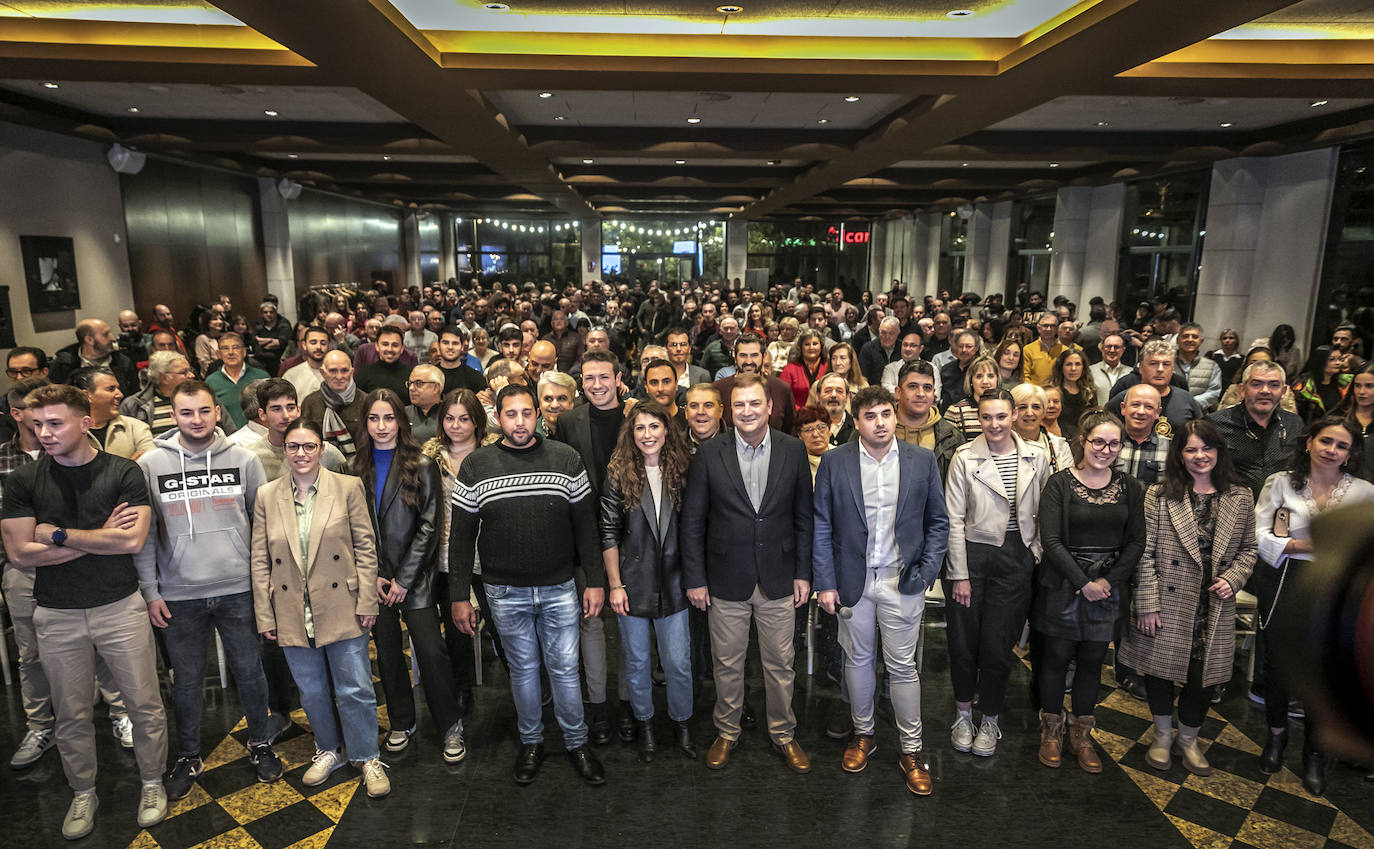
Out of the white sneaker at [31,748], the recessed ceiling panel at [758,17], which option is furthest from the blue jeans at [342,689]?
the recessed ceiling panel at [758,17]

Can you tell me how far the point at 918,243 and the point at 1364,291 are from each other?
53.9 ft

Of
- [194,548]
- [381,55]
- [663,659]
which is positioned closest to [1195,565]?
[663,659]

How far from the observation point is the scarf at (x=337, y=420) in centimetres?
440

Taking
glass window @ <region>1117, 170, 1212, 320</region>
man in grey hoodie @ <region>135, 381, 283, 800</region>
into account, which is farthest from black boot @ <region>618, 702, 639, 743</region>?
glass window @ <region>1117, 170, 1212, 320</region>

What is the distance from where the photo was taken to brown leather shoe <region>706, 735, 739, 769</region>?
3.67m

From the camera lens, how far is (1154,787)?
3555 millimetres

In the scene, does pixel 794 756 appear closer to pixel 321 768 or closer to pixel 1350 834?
pixel 321 768

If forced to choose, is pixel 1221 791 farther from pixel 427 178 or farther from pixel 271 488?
pixel 427 178

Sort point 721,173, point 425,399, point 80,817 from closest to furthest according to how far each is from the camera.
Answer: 1. point 80,817
2. point 425,399
3. point 721,173

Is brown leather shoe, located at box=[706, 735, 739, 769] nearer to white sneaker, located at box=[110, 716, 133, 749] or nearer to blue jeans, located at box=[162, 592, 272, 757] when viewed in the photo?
blue jeans, located at box=[162, 592, 272, 757]

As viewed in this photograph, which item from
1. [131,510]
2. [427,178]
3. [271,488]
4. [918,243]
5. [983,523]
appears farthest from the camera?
[918,243]

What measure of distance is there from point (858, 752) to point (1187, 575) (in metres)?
1.69

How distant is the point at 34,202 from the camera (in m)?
8.96

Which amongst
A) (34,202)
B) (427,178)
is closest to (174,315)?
(34,202)
